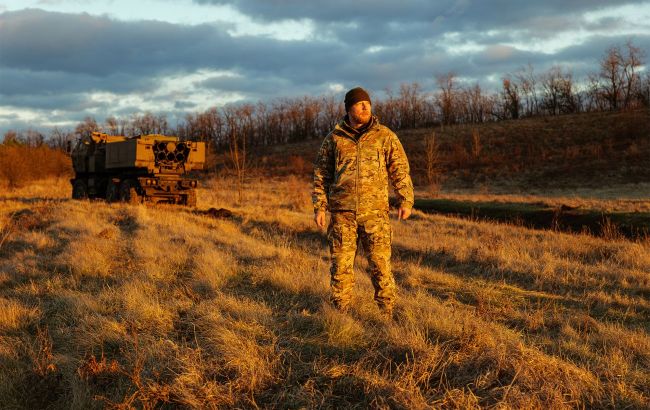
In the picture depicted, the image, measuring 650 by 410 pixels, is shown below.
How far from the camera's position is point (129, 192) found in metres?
17.2

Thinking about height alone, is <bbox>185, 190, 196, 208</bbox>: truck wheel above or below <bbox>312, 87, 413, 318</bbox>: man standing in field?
below

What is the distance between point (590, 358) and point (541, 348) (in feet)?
1.20

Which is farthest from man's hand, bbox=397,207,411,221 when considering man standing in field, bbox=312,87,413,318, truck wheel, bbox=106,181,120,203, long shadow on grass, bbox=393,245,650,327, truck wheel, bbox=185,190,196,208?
truck wheel, bbox=106,181,120,203

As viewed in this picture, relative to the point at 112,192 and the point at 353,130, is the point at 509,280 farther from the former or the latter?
the point at 112,192

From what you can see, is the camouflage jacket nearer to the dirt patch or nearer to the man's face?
the man's face

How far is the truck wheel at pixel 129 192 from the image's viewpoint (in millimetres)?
16891

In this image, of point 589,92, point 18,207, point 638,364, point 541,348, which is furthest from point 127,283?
point 589,92

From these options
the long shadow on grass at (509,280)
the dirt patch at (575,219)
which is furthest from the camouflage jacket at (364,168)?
the dirt patch at (575,219)

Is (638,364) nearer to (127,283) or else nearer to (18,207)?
(127,283)

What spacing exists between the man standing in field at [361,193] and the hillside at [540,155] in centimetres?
3387

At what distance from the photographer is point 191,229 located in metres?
11.4

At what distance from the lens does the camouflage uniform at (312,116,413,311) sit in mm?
4566

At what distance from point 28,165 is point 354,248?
3799 centimetres

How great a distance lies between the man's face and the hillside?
3402cm
